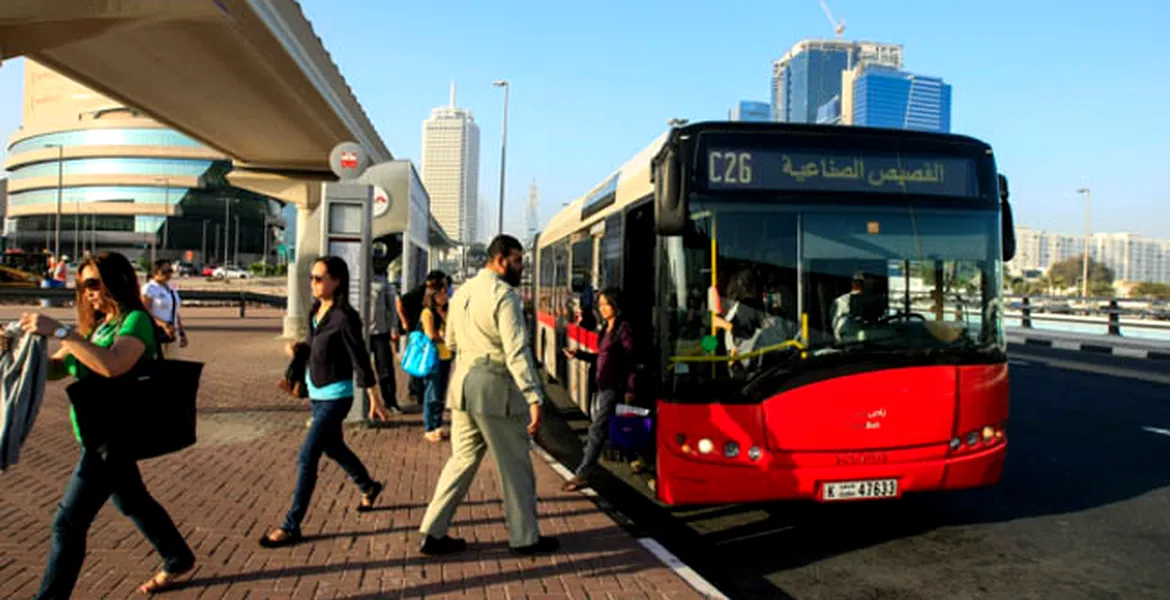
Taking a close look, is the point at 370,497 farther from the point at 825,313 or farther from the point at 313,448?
the point at 825,313

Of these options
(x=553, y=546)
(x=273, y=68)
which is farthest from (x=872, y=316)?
(x=273, y=68)

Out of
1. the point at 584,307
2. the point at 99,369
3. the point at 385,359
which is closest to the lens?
the point at 99,369

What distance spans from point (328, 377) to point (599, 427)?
2.50m

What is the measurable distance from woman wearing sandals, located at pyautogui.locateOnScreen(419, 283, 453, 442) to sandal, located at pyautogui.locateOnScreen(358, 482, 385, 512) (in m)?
2.66

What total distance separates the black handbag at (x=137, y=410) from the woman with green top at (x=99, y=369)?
4cm

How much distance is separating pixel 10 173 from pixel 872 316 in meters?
123

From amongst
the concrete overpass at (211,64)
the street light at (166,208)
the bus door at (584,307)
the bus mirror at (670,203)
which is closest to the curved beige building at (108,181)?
the street light at (166,208)

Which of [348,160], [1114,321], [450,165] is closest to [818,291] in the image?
[348,160]

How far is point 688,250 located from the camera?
226 inches

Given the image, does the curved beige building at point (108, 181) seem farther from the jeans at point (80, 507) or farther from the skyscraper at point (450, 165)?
the jeans at point (80, 507)

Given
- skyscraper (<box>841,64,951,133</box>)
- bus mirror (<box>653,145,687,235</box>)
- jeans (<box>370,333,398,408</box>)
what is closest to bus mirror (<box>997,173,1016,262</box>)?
bus mirror (<box>653,145,687,235</box>)

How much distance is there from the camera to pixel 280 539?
5102mm

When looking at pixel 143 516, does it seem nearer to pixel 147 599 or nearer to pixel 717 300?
pixel 147 599

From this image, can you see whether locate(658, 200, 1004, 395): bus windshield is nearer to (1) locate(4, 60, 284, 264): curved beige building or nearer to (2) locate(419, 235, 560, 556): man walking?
(2) locate(419, 235, 560, 556): man walking
